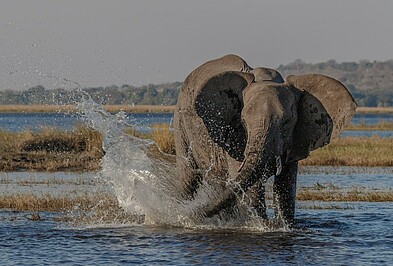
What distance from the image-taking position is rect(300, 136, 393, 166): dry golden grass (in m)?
27.3

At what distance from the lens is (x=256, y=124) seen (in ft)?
41.8

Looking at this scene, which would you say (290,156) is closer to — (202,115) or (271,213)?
(202,115)

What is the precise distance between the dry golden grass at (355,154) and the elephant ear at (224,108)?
13.4 metres

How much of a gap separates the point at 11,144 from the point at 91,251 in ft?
51.9

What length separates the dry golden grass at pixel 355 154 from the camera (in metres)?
27.3

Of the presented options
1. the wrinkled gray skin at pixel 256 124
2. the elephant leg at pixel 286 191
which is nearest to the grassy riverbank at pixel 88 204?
the wrinkled gray skin at pixel 256 124

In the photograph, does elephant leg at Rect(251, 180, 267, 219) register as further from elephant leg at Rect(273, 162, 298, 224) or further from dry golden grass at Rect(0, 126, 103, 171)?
dry golden grass at Rect(0, 126, 103, 171)

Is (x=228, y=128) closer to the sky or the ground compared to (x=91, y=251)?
closer to the sky

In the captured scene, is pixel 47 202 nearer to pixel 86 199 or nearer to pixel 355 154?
pixel 86 199

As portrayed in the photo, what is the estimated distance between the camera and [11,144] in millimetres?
28203

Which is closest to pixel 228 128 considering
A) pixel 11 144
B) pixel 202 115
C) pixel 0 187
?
pixel 202 115

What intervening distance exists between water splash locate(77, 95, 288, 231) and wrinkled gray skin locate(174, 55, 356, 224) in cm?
22

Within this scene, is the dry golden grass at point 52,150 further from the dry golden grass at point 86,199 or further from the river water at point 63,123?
the dry golden grass at point 86,199

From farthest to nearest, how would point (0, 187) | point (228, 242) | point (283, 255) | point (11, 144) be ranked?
point (11, 144)
point (0, 187)
point (228, 242)
point (283, 255)
